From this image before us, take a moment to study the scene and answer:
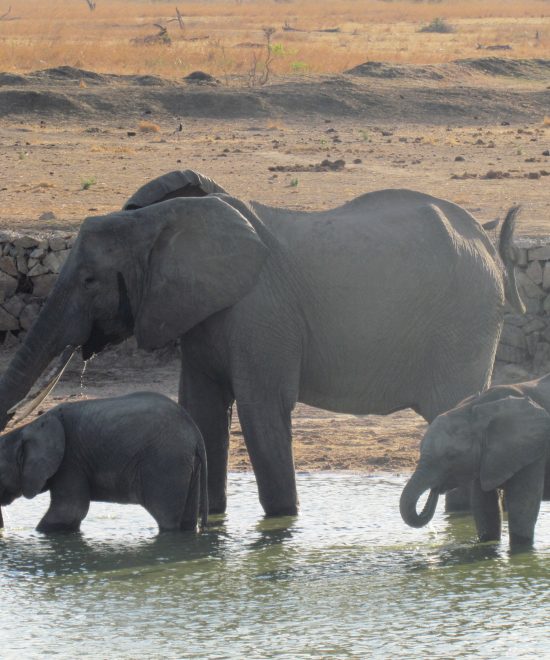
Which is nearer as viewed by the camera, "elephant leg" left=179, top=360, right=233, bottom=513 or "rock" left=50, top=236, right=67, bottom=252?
"elephant leg" left=179, top=360, right=233, bottom=513

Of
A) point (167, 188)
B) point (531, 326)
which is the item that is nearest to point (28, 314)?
point (531, 326)

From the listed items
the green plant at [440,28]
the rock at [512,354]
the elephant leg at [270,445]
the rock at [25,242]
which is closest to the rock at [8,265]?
the rock at [25,242]

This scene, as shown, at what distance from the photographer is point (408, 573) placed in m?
7.82

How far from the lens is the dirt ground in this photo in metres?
12.3

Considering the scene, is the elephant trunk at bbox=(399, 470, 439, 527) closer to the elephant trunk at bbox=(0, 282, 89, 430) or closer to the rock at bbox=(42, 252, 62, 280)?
the elephant trunk at bbox=(0, 282, 89, 430)

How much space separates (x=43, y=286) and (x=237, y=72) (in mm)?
23419

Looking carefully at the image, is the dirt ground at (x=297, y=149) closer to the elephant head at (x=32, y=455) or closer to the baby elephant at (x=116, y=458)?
the baby elephant at (x=116, y=458)

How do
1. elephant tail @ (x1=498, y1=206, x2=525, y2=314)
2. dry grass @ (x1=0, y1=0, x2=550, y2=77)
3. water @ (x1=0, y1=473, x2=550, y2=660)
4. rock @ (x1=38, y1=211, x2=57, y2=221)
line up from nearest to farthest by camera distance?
1. water @ (x1=0, y1=473, x2=550, y2=660)
2. elephant tail @ (x1=498, y1=206, x2=525, y2=314)
3. rock @ (x1=38, y1=211, x2=57, y2=221)
4. dry grass @ (x1=0, y1=0, x2=550, y2=77)

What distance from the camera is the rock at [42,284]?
13125 mm

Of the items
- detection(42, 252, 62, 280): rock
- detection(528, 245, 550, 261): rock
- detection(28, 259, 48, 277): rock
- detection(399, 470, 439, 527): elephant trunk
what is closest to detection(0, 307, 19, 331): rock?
detection(28, 259, 48, 277): rock

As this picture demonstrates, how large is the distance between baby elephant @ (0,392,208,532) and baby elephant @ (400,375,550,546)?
1.22 meters

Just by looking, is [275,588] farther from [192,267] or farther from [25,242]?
[25,242]

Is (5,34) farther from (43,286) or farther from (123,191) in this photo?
(43,286)

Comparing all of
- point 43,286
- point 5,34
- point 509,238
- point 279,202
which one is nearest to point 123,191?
point 279,202
